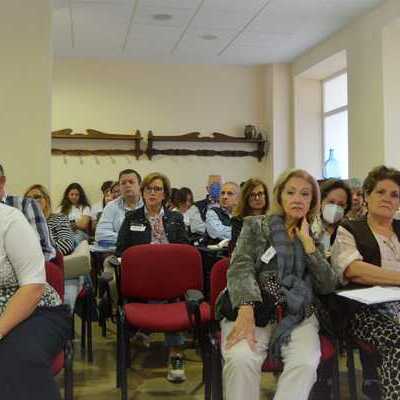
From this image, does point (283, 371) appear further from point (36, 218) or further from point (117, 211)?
point (117, 211)

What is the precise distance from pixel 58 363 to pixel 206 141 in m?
6.11

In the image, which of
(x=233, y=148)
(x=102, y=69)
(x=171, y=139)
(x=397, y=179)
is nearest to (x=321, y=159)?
(x=233, y=148)

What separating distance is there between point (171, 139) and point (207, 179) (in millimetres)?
825

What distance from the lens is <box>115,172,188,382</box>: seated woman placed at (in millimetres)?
3727

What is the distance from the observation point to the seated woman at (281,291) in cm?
213

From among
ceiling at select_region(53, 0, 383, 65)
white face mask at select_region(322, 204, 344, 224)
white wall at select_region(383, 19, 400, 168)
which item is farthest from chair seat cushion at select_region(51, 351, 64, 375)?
white wall at select_region(383, 19, 400, 168)

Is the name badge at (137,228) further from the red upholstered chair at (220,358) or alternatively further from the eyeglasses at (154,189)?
the red upholstered chair at (220,358)

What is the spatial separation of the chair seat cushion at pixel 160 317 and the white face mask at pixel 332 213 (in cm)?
101

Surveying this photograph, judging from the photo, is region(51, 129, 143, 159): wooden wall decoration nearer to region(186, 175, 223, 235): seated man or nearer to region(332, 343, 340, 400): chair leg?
region(186, 175, 223, 235): seated man

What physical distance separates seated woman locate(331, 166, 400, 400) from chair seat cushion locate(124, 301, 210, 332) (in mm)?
785

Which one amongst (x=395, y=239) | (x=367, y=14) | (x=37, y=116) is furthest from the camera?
(x=367, y=14)

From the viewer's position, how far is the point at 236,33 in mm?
6336

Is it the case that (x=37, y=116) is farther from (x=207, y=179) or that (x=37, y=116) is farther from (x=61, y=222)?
(x=207, y=179)

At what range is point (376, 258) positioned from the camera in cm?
256
